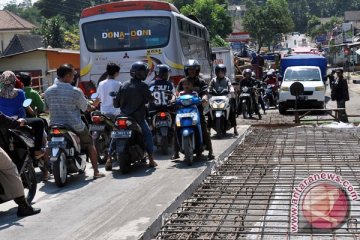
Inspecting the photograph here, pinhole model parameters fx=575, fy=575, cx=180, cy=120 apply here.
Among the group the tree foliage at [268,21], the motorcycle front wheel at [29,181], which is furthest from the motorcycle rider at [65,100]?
the tree foliage at [268,21]

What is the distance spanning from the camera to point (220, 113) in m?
11.9

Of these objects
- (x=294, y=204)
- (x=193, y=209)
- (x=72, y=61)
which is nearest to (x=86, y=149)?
(x=193, y=209)

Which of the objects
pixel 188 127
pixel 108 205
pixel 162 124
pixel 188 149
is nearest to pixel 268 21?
pixel 162 124

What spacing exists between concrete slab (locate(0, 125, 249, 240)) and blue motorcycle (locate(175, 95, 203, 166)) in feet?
0.83

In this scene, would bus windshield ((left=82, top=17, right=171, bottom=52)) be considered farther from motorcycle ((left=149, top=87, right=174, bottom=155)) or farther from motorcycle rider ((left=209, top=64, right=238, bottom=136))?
motorcycle ((left=149, top=87, right=174, bottom=155))

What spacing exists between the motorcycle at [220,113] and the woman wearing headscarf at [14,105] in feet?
16.0

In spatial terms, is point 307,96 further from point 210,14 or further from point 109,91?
point 210,14

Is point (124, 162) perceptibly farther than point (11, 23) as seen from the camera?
No

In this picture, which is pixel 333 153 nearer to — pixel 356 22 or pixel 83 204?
pixel 83 204

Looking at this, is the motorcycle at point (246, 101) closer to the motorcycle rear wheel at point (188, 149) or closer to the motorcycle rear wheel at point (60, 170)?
the motorcycle rear wheel at point (188, 149)

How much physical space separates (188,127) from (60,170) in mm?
2259

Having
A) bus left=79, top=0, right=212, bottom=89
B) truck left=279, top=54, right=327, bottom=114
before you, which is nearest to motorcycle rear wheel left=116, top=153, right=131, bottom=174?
bus left=79, top=0, right=212, bottom=89

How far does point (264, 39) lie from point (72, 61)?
40.4 meters

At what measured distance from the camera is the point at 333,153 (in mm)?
9672
